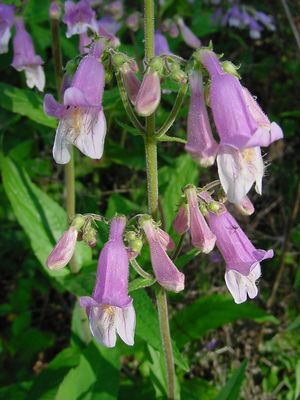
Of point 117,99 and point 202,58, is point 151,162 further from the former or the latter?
point 117,99

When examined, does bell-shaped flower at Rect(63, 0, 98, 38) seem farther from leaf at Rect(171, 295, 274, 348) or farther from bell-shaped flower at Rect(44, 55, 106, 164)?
leaf at Rect(171, 295, 274, 348)

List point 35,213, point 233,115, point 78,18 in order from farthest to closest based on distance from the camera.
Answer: point 35,213 → point 78,18 → point 233,115

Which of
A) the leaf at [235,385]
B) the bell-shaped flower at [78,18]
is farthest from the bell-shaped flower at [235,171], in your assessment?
the bell-shaped flower at [78,18]

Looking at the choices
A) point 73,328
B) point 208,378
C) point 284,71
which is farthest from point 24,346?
point 284,71

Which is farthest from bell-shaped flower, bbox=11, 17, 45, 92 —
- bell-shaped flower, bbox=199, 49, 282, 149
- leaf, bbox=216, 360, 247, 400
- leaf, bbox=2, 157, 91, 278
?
leaf, bbox=216, 360, 247, 400

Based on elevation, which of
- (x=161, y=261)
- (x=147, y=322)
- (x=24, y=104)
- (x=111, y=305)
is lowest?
(x=147, y=322)

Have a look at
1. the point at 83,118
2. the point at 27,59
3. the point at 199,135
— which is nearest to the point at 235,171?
the point at 199,135

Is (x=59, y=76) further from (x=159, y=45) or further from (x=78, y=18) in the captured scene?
(x=159, y=45)
